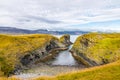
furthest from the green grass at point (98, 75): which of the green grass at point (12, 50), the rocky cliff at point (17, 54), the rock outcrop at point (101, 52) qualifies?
the rock outcrop at point (101, 52)

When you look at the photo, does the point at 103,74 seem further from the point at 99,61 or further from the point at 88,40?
the point at 88,40

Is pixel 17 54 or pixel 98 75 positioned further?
pixel 17 54

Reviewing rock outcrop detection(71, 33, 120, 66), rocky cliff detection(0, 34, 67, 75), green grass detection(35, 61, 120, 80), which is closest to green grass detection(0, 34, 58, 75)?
rocky cliff detection(0, 34, 67, 75)

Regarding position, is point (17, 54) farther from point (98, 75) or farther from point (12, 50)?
point (98, 75)

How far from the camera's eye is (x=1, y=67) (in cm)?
8744

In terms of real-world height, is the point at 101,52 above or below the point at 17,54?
above

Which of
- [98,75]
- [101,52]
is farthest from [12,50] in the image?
[98,75]

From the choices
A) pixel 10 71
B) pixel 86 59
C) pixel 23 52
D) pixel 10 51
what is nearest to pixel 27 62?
pixel 23 52

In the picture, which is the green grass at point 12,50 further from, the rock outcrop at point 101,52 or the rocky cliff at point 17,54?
the rock outcrop at point 101,52

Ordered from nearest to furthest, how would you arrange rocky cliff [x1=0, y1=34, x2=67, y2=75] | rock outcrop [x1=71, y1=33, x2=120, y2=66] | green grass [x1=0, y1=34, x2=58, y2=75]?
green grass [x1=0, y1=34, x2=58, y2=75], rocky cliff [x1=0, y1=34, x2=67, y2=75], rock outcrop [x1=71, y1=33, x2=120, y2=66]

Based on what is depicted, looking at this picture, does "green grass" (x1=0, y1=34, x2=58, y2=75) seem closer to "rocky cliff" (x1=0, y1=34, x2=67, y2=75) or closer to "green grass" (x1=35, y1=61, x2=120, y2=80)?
"rocky cliff" (x1=0, y1=34, x2=67, y2=75)

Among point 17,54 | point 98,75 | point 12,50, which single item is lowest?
point 17,54

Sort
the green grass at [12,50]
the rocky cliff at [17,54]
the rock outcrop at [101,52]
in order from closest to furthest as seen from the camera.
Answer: the green grass at [12,50], the rocky cliff at [17,54], the rock outcrop at [101,52]

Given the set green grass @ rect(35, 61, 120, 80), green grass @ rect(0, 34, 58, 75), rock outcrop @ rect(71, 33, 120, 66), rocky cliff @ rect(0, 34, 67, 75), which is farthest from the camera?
rock outcrop @ rect(71, 33, 120, 66)
